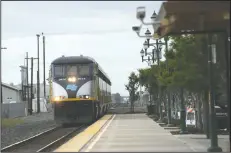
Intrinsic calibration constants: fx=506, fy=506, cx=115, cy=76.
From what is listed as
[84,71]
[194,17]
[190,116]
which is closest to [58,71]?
[84,71]

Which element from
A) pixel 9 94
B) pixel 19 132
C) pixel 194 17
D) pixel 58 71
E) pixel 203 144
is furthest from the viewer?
pixel 9 94

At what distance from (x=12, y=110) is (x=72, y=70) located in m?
30.0

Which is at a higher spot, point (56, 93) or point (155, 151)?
point (56, 93)

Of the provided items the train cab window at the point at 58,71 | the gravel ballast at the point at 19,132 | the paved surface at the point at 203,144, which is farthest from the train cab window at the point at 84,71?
the paved surface at the point at 203,144

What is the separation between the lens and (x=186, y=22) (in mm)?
13469

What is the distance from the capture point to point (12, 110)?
60156mm

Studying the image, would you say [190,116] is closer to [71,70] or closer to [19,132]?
[71,70]

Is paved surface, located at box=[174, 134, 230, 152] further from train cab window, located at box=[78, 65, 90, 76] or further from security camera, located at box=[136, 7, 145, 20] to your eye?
train cab window, located at box=[78, 65, 90, 76]

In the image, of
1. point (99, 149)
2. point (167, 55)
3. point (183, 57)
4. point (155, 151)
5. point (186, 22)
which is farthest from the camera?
point (167, 55)

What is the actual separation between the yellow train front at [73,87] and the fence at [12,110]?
23735 millimetres

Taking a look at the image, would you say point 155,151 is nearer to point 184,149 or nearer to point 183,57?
point 184,149

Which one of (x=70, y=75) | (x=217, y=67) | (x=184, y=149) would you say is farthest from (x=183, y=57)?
(x=70, y=75)

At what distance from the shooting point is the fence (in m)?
55.9

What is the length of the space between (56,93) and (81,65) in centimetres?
240
